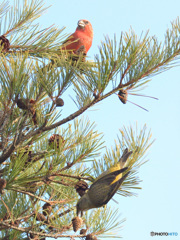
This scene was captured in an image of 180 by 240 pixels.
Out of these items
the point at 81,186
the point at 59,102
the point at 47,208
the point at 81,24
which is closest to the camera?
the point at 59,102

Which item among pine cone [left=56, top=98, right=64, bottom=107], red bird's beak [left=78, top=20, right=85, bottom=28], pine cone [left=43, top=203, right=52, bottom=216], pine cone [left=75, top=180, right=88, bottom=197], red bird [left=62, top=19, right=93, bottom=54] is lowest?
pine cone [left=43, top=203, right=52, bottom=216]

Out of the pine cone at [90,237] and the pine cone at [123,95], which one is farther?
the pine cone at [90,237]

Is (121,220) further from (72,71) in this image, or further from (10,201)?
(72,71)

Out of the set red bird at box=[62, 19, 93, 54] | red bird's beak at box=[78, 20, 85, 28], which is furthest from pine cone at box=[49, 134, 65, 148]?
red bird's beak at box=[78, 20, 85, 28]

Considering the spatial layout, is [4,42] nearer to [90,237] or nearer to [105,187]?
[105,187]

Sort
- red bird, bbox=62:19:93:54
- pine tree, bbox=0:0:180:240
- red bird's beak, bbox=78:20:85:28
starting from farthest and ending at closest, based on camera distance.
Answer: red bird's beak, bbox=78:20:85:28, red bird, bbox=62:19:93:54, pine tree, bbox=0:0:180:240

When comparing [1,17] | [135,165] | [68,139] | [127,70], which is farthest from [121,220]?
[1,17]

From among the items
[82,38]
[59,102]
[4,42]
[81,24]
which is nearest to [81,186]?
[59,102]

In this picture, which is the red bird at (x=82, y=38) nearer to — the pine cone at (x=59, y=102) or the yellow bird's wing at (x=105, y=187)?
the pine cone at (x=59, y=102)

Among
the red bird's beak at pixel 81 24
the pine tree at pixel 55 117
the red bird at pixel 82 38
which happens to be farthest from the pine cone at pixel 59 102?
the red bird's beak at pixel 81 24

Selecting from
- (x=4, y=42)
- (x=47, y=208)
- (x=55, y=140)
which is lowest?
(x=47, y=208)

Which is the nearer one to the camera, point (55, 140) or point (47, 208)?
point (55, 140)

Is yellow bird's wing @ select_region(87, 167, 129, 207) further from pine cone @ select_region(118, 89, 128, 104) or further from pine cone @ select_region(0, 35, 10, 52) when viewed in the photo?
pine cone @ select_region(0, 35, 10, 52)

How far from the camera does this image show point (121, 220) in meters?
2.01
